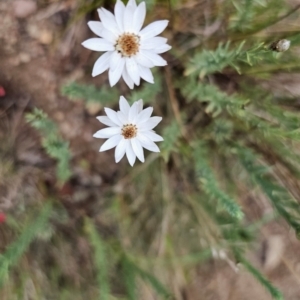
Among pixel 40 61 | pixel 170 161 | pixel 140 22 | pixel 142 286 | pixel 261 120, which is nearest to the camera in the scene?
pixel 140 22

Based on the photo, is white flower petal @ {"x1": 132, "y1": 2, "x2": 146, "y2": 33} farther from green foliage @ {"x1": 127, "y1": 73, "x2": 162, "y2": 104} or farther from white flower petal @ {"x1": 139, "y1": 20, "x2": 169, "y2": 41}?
green foliage @ {"x1": 127, "y1": 73, "x2": 162, "y2": 104}

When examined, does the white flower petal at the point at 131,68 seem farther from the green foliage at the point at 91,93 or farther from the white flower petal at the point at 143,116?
the green foliage at the point at 91,93

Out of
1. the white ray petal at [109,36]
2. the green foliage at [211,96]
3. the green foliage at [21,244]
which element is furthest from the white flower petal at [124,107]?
the green foliage at [21,244]

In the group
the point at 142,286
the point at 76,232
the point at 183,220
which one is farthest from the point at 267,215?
the point at 76,232

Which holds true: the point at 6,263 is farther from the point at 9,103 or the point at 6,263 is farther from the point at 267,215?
the point at 267,215

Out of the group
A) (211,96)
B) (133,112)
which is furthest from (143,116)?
(211,96)

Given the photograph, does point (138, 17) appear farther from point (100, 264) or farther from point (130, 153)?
point (100, 264)
